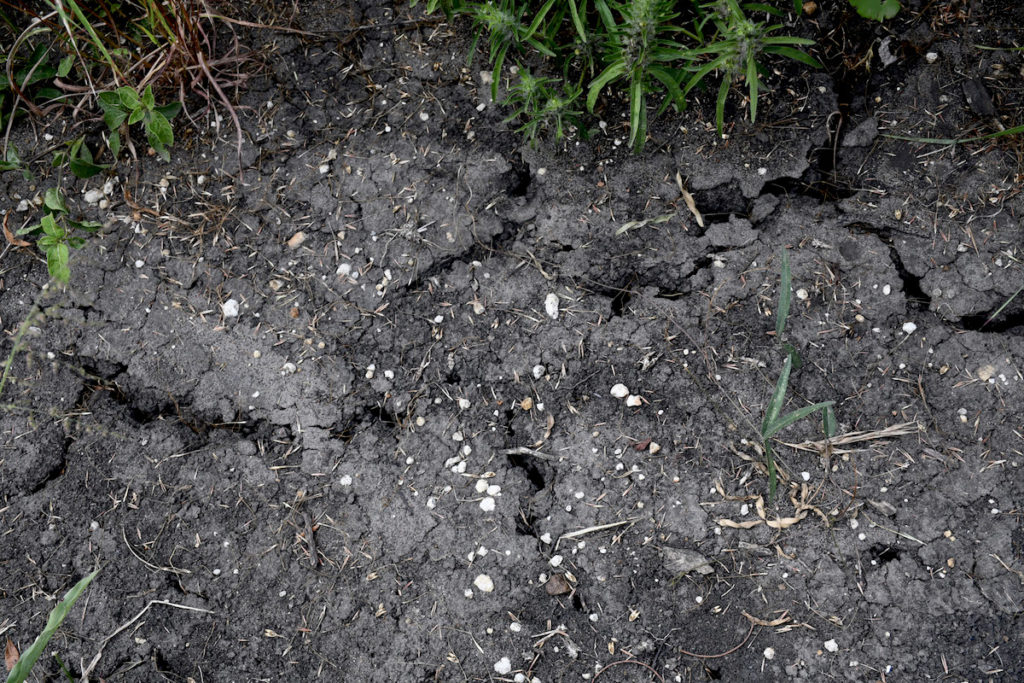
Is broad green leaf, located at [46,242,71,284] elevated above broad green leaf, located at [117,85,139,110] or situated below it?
below

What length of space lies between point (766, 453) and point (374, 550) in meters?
1.07

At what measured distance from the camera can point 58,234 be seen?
2160 mm

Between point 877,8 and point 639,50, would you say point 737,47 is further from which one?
point 877,8

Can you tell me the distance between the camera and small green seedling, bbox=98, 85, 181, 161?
Answer: 218 centimetres

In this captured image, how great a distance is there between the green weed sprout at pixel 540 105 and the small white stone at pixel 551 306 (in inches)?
18.7

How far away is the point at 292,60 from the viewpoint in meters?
2.36

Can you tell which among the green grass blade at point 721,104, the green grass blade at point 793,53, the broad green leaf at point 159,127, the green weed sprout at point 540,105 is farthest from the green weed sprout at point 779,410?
the broad green leaf at point 159,127

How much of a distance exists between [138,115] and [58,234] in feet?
1.41

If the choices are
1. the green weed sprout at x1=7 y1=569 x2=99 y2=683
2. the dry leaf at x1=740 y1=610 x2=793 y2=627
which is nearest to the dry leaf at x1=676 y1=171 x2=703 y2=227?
the dry leaf at x1=740 y1=610 x2=793 y2=627

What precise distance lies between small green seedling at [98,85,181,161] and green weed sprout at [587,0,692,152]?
1308 mm

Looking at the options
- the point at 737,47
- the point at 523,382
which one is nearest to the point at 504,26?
the point at 737,47

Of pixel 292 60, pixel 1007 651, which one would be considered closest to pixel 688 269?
pixel 1007 651

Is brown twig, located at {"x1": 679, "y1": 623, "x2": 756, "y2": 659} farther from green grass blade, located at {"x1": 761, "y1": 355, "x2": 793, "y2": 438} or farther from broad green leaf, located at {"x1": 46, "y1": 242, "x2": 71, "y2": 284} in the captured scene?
broad green leaf, located at {"x1": 46, "y1": 242, "x2": 71, "y2": 284}

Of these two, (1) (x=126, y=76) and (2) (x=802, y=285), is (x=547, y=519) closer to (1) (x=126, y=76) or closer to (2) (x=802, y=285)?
(2) (x=802, y=285)
